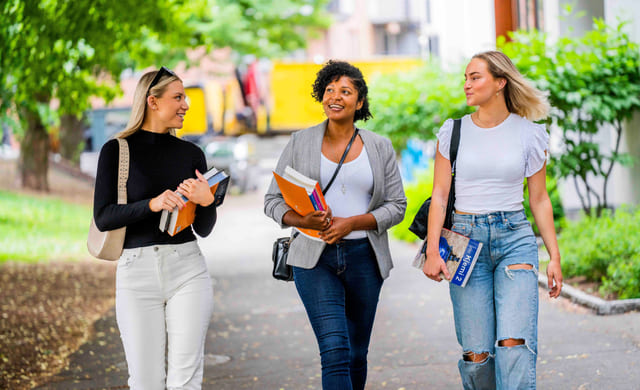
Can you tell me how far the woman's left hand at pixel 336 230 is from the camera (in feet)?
13.6

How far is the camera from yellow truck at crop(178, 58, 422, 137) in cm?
3075

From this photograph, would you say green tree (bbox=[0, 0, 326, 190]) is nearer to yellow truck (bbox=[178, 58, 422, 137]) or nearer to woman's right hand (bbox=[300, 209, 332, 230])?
woman's right hand (bbox=[300, 209, 332, 230])

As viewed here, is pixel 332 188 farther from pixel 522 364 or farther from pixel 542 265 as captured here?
pixel 542 265

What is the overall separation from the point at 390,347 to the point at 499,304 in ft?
11.0

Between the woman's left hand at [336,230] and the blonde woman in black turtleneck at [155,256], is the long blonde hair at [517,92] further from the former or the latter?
the blonde woman in black turtleneck at [155,256]

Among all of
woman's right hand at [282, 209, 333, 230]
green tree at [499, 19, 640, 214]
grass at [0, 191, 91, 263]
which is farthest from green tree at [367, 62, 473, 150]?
woman's right hand at [282, 209, 333, 230]

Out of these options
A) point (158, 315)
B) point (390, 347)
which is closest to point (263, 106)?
point (390, 347)

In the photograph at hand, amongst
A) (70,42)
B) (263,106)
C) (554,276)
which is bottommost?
(554,276)

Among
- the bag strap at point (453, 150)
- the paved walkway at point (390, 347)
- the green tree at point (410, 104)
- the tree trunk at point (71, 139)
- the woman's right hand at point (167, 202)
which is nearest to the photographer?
the woman's right hand at point (167, 202)

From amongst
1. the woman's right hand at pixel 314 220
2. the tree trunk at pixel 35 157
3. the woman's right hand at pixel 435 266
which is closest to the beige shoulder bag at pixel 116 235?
the woman's right hand at pixel 314 220

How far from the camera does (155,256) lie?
4008 mm

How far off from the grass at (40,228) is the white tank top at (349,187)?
10.7m

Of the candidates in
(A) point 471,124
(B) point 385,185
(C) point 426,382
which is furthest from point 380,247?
(C) point 426,382

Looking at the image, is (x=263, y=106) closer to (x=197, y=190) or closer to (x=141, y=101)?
(x=141, y=101)
